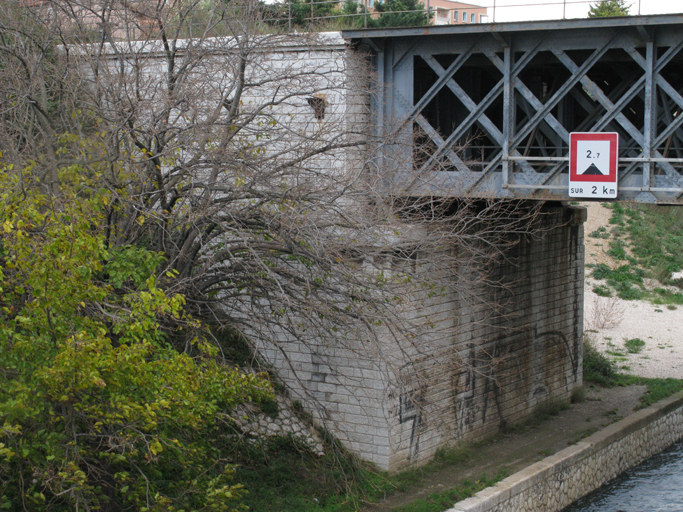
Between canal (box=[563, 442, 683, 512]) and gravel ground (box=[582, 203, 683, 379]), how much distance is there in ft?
17.8

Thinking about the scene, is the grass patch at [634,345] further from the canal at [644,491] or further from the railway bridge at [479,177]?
the railway bridge at [479,177]

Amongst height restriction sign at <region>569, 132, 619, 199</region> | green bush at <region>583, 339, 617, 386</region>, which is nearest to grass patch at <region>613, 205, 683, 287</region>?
green bush at <region>583, 339, 617, 386</region>

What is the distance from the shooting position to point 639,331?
28.3 m

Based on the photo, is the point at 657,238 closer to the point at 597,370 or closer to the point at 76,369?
the point at 597,370

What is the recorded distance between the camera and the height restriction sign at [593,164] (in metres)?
10.8

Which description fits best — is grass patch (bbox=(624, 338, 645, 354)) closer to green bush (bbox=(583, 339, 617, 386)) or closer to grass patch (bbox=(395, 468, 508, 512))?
green bush (bbox=(583, 339, 617, 386))


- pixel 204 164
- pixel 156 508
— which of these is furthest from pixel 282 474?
pixel 204 164

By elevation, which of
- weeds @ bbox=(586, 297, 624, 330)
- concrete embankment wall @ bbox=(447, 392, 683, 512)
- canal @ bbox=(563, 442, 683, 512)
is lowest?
canal @ bbox=(563, 442, 683, 512)

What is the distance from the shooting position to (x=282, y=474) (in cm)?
1170

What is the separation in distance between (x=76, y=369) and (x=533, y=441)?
433 inches

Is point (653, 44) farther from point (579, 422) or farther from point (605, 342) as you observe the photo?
point (605, 342)

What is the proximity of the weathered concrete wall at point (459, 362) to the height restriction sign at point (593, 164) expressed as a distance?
242 centimetres

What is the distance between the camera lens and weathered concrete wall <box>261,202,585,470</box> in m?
12.5

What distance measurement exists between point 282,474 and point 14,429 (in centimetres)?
576
